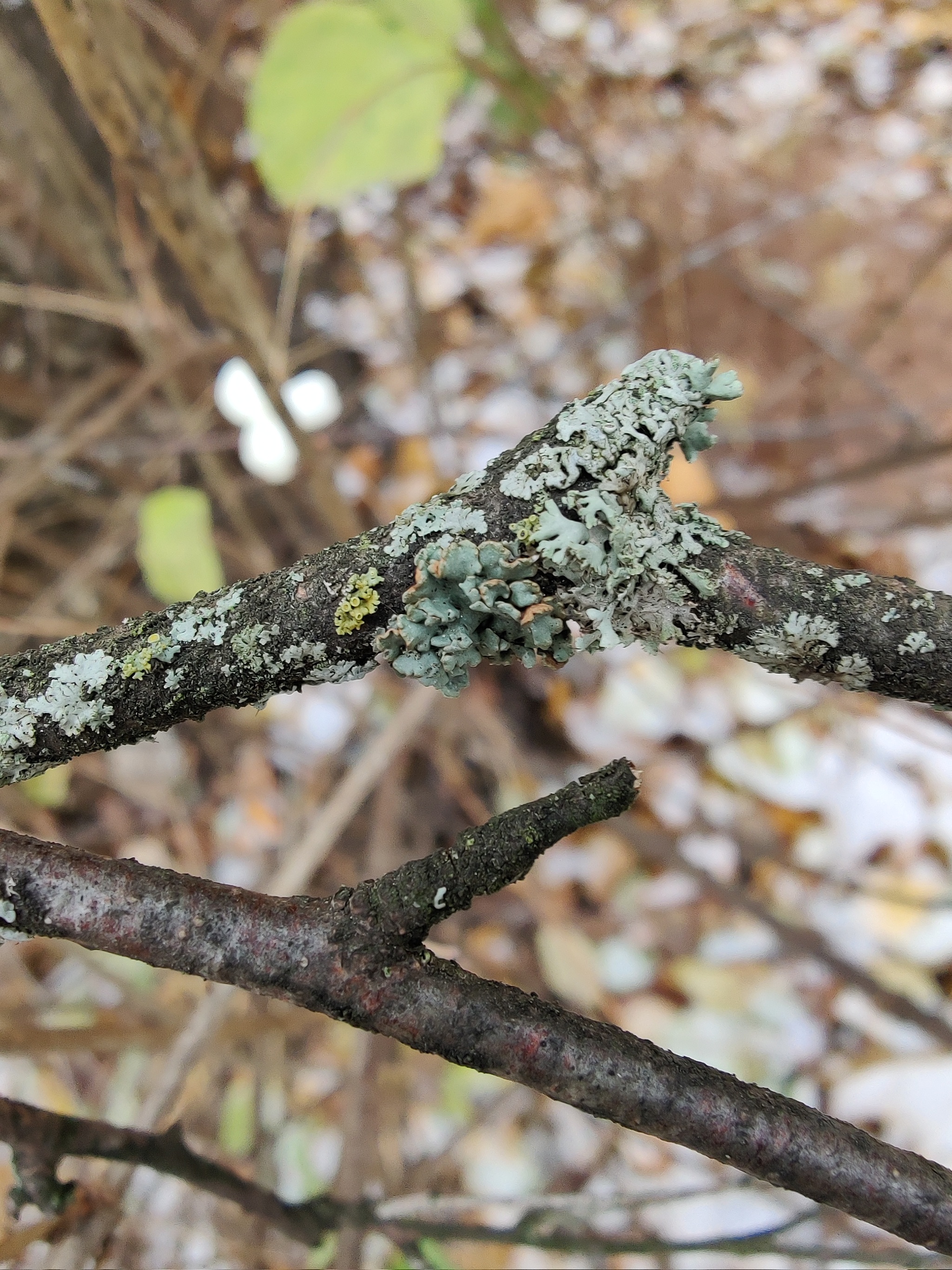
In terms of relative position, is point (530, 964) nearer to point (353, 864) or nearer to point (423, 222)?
point (353, 864)

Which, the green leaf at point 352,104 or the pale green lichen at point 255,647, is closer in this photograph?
the pale green lichen at point 255,647

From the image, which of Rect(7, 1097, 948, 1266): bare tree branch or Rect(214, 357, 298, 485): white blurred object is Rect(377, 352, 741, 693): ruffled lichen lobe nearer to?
Rect(7, 1097, 948, 1266): bare tree branch

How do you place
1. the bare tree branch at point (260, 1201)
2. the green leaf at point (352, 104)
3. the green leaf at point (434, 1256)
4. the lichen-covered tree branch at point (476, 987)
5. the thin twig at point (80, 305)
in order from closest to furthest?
the lichen-covered tree branch at point (476, 987) → the bare tree branch at point (260, 1201) → the green leaf at point (434, 1256) → the green leaf at point (352, 104) → the thin twig at point (80, 305)

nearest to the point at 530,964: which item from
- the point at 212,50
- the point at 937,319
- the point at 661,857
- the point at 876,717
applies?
the point at 661,857

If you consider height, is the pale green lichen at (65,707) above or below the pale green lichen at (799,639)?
below

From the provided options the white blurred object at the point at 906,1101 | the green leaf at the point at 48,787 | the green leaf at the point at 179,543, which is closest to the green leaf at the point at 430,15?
the green leaf at the point at 179,543

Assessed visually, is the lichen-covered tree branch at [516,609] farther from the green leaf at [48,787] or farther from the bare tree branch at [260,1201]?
the green leaf at [48,787]

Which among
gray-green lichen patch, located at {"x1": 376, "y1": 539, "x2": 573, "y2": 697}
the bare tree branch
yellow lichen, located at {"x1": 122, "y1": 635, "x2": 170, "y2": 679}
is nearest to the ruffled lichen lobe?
gray-green lichen patch, located at {"x1": 376, "y1": 539, "x2": 573, "y2": 697}
